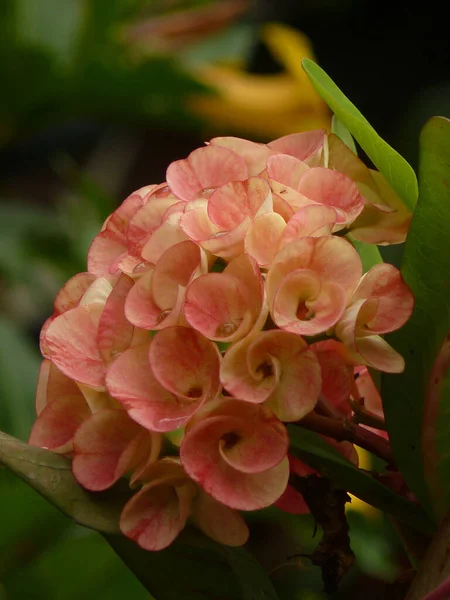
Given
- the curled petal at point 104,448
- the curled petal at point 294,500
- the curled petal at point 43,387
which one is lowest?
the curled petal at point 294,500

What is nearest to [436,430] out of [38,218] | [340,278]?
[340,278]

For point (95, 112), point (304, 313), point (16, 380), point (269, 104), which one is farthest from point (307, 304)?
point (269, 104)

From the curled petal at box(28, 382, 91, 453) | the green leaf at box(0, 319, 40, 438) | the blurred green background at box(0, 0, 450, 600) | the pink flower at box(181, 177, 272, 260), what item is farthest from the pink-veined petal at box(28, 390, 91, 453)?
the green leaf at box(0, 319, 40, 438)

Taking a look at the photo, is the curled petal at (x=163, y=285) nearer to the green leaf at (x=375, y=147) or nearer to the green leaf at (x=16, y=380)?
the green leaf at (x=375, y=147)

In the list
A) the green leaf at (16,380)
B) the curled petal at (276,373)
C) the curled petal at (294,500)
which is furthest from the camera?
the green leaf at (16,380)

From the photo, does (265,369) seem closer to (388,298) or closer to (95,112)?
(388,298)

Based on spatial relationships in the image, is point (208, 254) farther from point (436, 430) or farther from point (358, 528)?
point (358, 528)

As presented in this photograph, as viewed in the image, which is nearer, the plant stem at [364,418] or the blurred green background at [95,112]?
the plant stem at [364,418]

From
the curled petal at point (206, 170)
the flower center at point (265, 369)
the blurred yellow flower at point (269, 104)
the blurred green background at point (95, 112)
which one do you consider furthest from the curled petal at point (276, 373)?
the blurred yellow flower at point (269, 104)
